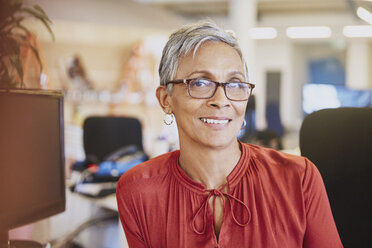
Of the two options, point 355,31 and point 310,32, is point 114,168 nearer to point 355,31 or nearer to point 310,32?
point 310,32

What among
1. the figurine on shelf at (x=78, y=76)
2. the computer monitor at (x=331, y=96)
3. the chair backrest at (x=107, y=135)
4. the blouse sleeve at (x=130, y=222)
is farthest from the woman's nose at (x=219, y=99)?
the figurine on shelf at (x=78, y=76)

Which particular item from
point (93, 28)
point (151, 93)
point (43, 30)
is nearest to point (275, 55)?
point (151, 93)

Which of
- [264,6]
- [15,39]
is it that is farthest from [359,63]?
[15,39]

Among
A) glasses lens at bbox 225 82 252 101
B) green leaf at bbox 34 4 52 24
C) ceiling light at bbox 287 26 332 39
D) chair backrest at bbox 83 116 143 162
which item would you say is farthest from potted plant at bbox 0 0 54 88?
ceiling light at bbox 287 26 332 39

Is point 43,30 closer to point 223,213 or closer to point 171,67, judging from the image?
point 171,67

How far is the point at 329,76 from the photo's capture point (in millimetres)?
12016

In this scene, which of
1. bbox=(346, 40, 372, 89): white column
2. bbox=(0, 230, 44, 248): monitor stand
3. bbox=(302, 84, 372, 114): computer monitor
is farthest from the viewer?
bbox=(346, 40, 372, 89): white column

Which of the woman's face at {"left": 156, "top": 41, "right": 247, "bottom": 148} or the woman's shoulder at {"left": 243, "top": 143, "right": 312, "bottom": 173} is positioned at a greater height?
the woman's face at {"left": 156, "top": 41, "right": 247, "bottom": 148}

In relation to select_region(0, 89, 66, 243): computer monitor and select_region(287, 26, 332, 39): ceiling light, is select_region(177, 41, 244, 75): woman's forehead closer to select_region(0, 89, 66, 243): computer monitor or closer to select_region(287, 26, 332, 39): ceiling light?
select_region(0, 89, 66, 243): computer monitor

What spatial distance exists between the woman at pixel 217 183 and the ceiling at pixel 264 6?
6.30 meters

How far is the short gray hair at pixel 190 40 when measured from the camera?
→ 1.22m

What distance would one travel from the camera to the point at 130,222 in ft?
4.19

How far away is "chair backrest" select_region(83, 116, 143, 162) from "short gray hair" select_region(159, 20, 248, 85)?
103 inches

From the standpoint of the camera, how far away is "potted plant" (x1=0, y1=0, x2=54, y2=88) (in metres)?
1.18
